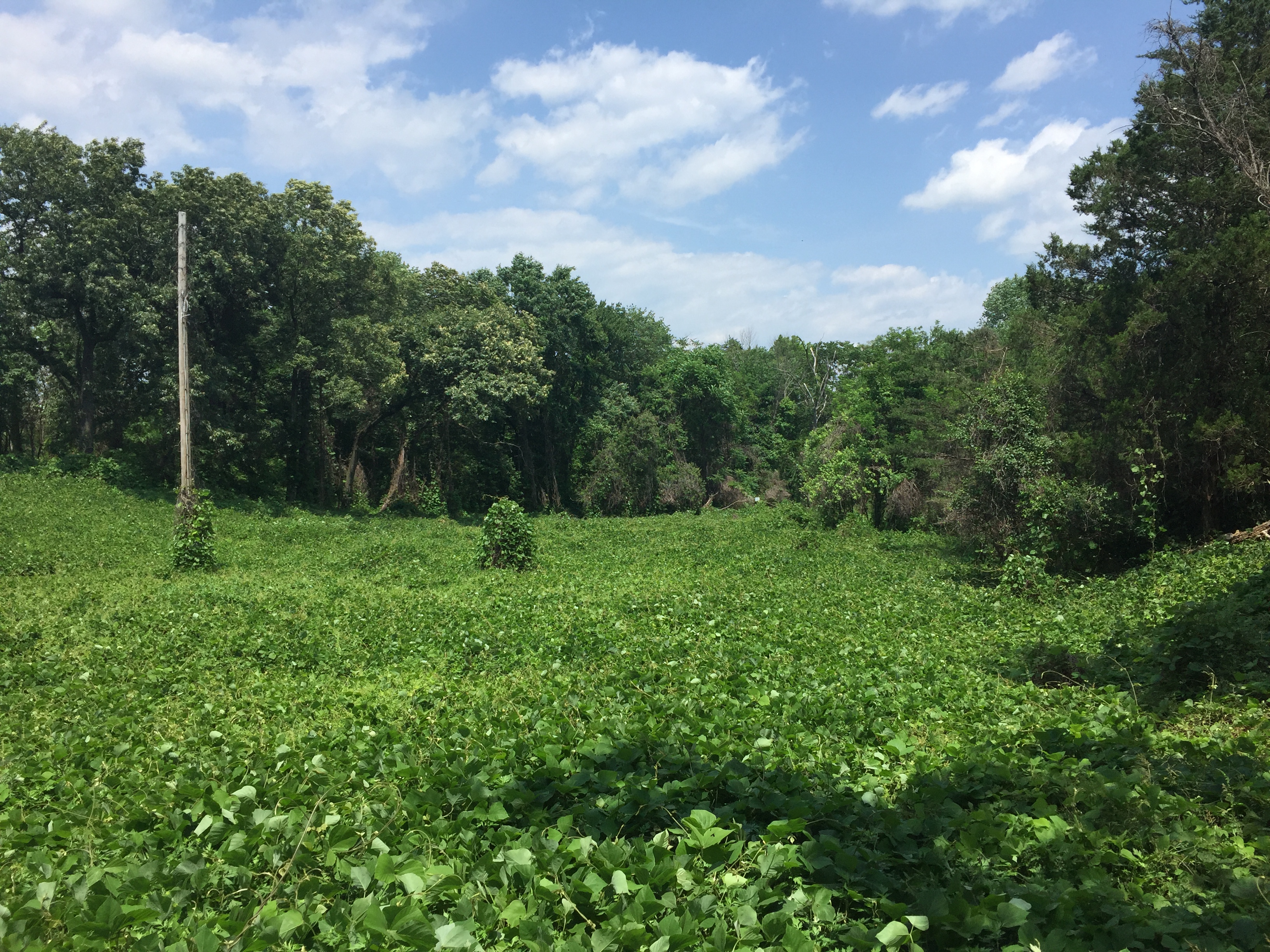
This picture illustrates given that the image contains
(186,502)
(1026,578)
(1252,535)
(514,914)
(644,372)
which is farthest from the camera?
(644,372)

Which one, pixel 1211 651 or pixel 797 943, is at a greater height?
pixel 1211 651

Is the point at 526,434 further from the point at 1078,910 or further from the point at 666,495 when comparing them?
the point at 1078,910

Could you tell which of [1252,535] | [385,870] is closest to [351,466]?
[1252,535]

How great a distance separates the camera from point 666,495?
3016 cm

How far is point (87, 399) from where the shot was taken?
20312 millimetres

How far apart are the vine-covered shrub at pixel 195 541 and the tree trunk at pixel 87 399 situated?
9710mm

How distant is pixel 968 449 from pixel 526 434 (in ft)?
63.9

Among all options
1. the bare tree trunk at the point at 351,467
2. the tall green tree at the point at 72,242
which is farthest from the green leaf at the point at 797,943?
the bare tree trunk at the point at 351,467

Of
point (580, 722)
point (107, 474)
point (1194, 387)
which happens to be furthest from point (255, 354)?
point (1194, 387)

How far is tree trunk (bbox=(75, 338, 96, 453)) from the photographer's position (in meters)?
20.0

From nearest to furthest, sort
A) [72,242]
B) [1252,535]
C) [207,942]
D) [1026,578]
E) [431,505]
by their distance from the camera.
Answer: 1. [207,942]
2. [1252,535]
3. [1026,578]
4. [72,242]
5. [431,505]

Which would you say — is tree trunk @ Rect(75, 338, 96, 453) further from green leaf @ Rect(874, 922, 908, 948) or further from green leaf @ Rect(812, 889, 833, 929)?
green leaf @ Rect(874, 922, 908, 948)

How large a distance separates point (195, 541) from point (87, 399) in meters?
11.3

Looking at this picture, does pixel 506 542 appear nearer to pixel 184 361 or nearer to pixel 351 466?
pixel 184 361
